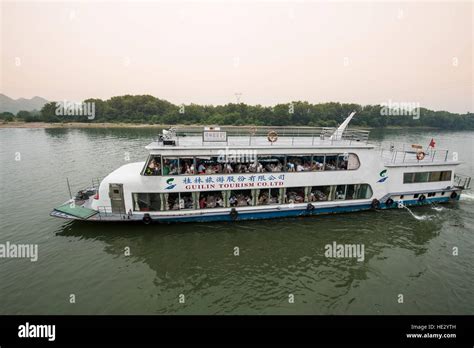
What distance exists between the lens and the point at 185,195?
542 inches

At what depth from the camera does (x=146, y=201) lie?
1323 cm

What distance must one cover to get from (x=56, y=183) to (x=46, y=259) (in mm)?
13403

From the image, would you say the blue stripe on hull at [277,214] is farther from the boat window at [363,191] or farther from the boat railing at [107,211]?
the boat railing at [107,211]

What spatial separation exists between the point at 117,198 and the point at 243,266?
22.9 ft

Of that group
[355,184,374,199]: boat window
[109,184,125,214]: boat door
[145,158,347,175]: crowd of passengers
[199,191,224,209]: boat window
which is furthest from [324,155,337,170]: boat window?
[109,184,125,214]: boat door

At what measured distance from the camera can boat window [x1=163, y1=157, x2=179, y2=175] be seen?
1309 centimetres

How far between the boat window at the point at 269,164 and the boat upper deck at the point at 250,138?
68cm

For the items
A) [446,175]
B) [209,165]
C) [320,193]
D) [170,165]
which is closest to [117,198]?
[170,165]

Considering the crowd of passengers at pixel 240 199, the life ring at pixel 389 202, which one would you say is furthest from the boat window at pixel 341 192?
the life ring at pixel 389 202

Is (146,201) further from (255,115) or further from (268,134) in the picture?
(255,115)

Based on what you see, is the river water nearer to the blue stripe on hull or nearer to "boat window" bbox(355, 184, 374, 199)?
the blue stripe on hull

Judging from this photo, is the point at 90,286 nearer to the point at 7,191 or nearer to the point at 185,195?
the point at 185,195
